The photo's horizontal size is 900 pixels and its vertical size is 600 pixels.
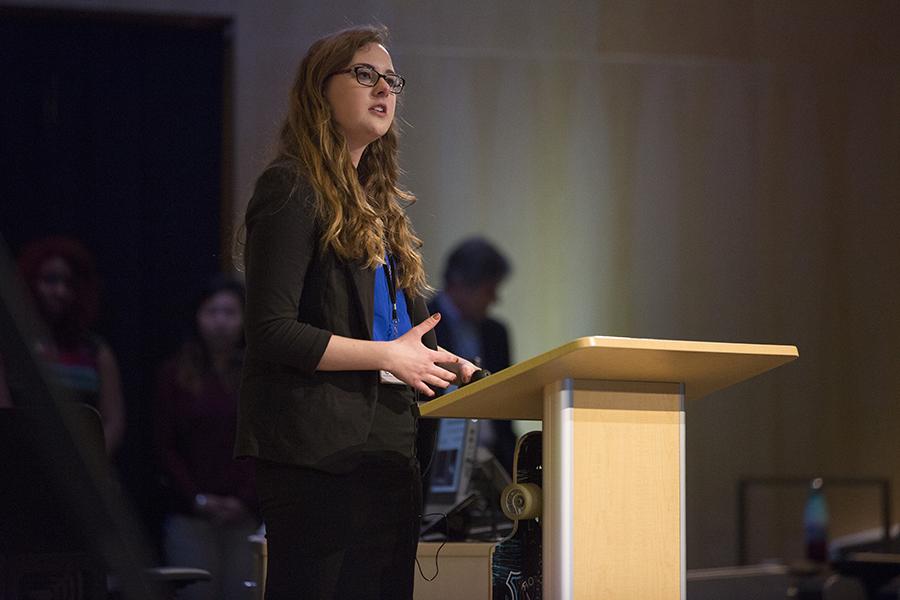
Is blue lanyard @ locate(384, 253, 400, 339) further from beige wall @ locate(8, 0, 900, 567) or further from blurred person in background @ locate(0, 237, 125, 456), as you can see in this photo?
beige wall @ locate(8, 0, 900, 567)

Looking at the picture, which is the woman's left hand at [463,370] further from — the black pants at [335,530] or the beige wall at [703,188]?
the beige wall at [703,188]

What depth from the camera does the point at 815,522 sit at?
257 inches

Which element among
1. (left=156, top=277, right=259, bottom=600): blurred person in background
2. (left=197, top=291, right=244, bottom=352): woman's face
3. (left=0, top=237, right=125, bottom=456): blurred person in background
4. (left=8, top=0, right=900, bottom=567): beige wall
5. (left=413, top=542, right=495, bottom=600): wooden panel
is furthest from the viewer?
(left=8, top=0, right=900, bottom=567): beige wall

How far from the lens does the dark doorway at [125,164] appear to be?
5.55m

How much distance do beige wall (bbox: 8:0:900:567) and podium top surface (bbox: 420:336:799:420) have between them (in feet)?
14.3

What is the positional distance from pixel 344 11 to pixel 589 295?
6.41 ft

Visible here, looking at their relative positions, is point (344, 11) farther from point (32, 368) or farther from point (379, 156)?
point (32, 368)

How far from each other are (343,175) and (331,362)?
0.31 meters

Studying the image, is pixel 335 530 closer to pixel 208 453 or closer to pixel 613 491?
pixel 613 491

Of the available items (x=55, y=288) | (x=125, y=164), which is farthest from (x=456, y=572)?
(x=125, y=164)

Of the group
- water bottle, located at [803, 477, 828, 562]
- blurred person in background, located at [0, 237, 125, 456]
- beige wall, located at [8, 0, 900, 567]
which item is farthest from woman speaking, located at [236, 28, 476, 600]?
water bottle, located at [803, 477, 828, 562]

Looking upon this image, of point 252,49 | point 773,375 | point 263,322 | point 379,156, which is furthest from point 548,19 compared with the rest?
point 263,322

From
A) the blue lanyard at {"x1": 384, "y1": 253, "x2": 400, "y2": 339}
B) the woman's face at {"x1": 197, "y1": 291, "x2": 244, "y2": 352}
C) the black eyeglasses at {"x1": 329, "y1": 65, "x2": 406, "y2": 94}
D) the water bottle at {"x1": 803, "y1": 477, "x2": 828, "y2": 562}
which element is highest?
the black eyeglasses at {"x1": 329, "y1": 65, "x2": 406, "y2": 94}

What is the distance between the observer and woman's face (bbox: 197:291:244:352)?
451 cm
